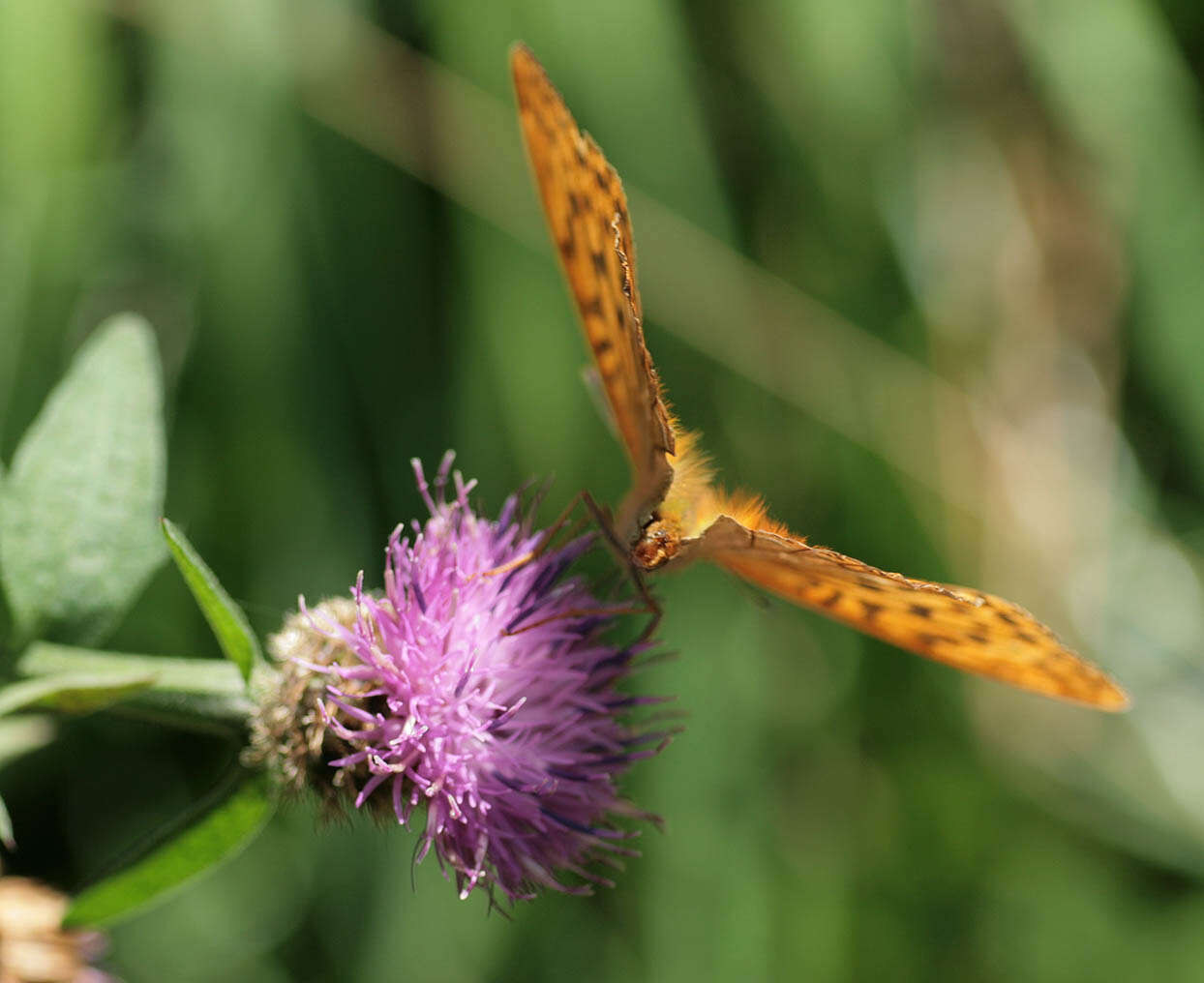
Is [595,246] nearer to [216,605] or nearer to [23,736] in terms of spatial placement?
[216,605]

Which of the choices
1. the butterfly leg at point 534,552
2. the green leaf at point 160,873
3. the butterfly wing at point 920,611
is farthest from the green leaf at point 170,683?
the butterfly wing at point 920,611

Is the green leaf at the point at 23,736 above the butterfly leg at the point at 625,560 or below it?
below

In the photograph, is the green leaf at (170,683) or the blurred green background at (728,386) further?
the blurred green background at (728,386)

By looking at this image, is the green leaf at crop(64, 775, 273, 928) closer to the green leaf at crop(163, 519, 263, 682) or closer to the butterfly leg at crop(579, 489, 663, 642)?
the green leaf at crop(163, 519, 263, 682)

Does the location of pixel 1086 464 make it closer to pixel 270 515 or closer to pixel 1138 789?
pixel 1138 789

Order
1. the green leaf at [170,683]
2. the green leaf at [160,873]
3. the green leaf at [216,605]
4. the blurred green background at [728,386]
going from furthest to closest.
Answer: the blurred green background at [728,386] → the green leaf at [170,683] → the green leaf at [160,873] → the green leaf at [216,605]

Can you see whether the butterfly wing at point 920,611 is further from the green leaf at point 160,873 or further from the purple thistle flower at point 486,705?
the green leaf at point 160,873

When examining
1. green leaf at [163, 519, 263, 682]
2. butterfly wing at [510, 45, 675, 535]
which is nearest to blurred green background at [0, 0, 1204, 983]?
green leaf at [163, 519, 263, 682]

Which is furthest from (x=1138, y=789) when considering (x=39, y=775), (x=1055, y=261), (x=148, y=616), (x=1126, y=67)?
(x=39, y=775)
